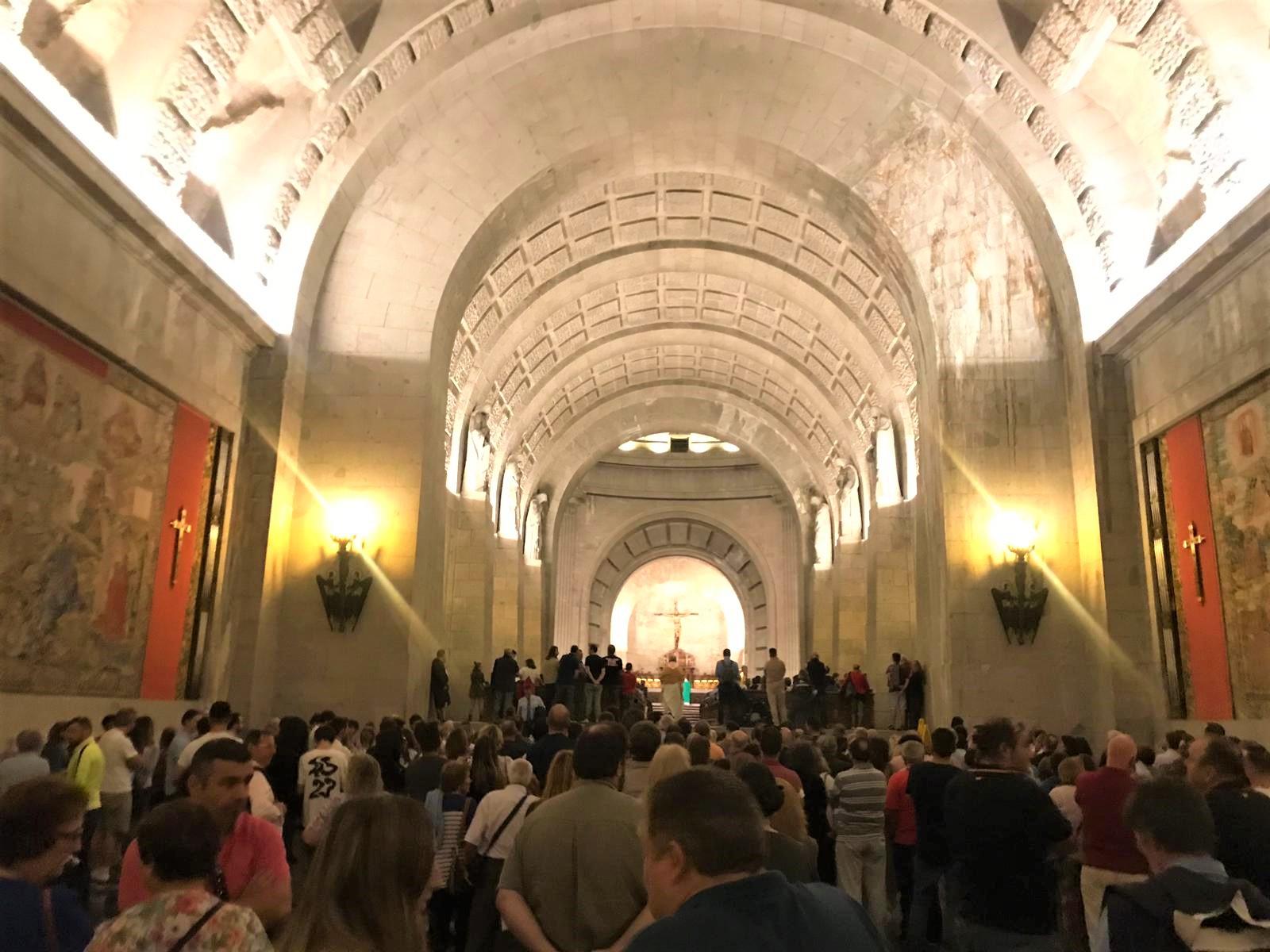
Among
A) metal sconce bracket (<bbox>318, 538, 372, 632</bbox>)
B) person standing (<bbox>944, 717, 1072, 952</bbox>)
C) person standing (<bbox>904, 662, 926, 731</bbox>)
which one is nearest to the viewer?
person standing (<bbox>944, 717, 1072, 952</bbox>)

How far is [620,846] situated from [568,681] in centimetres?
1364

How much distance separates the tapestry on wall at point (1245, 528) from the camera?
834 cm

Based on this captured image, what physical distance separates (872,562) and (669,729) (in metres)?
12.2

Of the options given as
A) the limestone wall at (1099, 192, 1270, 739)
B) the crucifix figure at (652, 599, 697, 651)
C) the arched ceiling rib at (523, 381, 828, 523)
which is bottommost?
the crucifix figure at (652, 599, 697, 651)

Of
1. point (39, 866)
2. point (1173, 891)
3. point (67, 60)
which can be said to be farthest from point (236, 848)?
point (67, 60)

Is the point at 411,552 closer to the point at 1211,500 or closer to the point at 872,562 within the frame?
the point at 1211,500

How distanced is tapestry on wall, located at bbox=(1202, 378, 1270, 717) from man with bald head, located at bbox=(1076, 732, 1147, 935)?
507cm

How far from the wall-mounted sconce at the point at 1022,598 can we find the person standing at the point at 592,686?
7.07 m

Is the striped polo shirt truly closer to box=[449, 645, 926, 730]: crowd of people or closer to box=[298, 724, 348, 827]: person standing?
box=[298, 724, 348, 827]: person standing

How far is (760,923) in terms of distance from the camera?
1.72 m

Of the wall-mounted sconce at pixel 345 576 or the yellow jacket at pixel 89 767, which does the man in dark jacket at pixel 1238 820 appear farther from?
the wall-mounted sconce at pixel 345 576

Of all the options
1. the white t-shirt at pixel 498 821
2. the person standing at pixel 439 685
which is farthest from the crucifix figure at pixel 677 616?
the white t-shirt at pixel 498 821

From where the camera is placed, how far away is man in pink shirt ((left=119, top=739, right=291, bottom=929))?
2.73 meters

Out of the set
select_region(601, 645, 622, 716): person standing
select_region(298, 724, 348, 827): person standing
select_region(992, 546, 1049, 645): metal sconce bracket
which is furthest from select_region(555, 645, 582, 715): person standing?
select_region(298, 724, 348, 827): person standing
